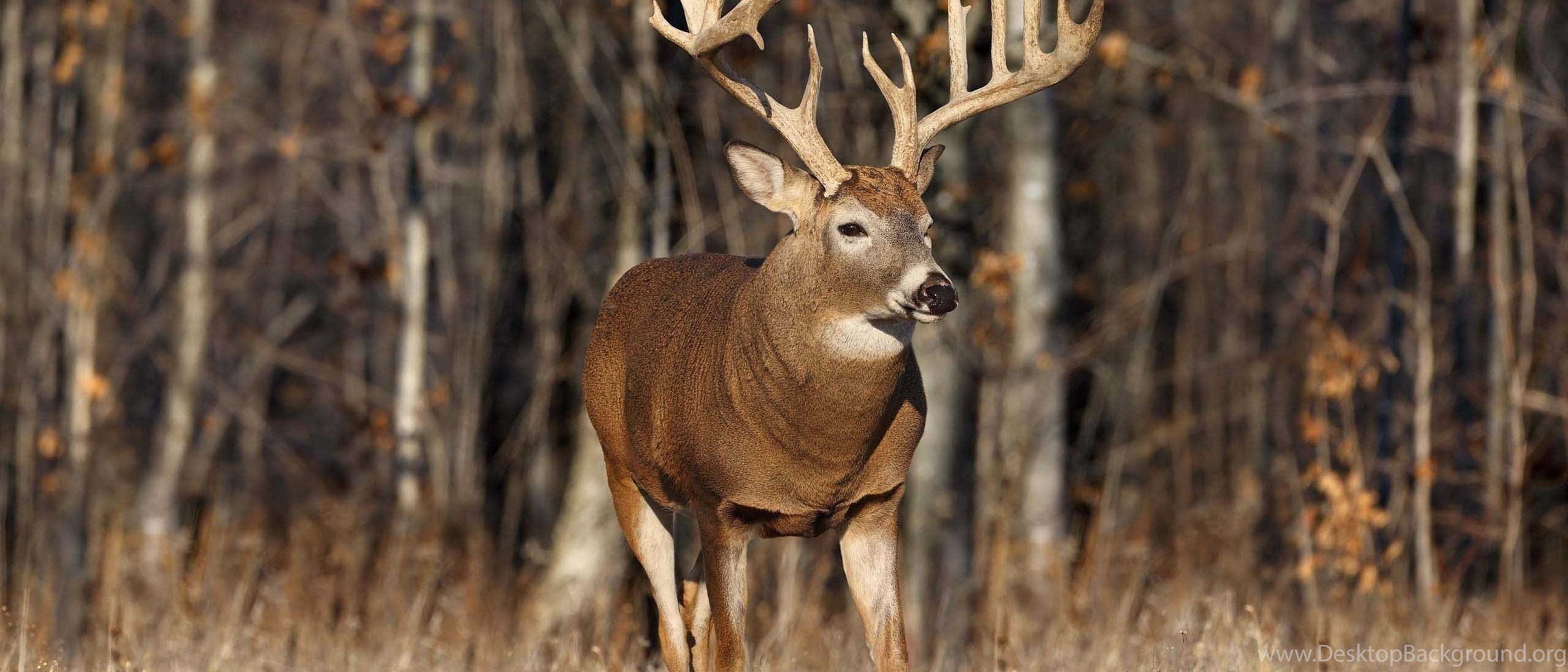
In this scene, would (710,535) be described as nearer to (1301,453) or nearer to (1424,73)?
(1424,73)

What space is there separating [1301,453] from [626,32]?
8.97 m

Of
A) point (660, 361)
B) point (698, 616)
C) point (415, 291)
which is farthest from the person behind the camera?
point (415, 291)

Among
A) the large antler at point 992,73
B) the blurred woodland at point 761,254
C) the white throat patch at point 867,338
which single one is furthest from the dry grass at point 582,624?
the large antler at point 992,73

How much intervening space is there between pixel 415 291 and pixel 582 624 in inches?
123

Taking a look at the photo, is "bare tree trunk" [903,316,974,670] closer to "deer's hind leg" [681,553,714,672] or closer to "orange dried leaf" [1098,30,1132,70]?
"orange dried leaf" [1098,30,1132,70]

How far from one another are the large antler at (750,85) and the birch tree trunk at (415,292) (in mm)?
5922

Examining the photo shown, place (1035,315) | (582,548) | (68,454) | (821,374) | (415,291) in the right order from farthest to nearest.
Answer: (68,454), (415,291), (1035,315), (582,548), (821,374)

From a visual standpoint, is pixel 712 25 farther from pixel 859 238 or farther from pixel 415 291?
pixel 415 291

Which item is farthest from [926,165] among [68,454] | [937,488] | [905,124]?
[68,454]

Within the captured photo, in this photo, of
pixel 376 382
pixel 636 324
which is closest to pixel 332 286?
pixel 376 382

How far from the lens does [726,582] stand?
499 cm

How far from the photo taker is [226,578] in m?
9.84

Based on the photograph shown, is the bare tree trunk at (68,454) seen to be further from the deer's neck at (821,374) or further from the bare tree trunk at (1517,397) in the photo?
the bare tree trunk at (1517,397)

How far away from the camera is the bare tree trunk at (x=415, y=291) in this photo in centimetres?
1109
